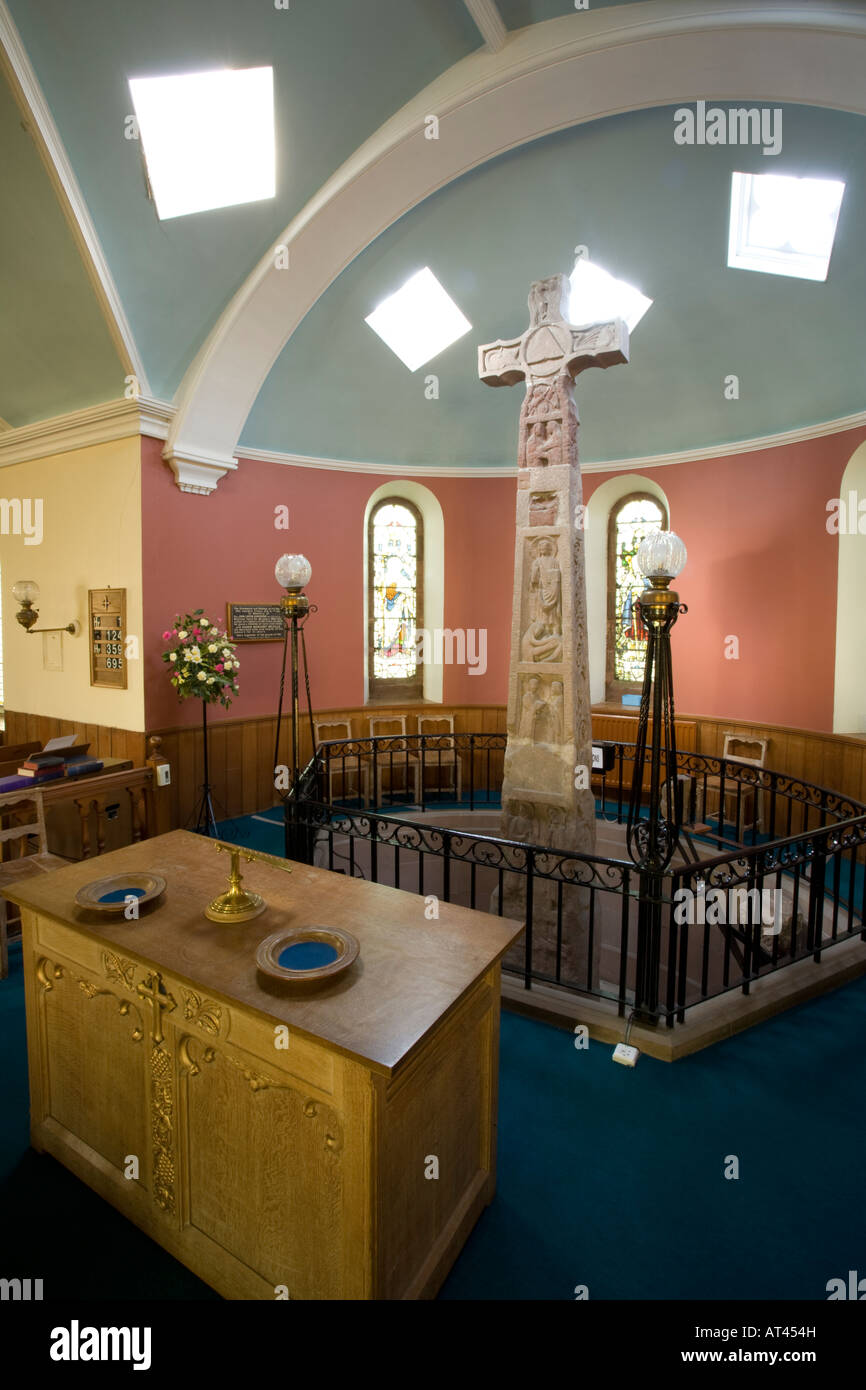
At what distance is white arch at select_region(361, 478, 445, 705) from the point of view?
9.18m

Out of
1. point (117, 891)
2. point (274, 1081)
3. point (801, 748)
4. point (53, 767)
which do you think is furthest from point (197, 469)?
point (801, 748)

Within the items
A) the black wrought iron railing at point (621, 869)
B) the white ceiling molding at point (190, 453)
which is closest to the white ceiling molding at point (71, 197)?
the white ceiling molding at point (190, 453)

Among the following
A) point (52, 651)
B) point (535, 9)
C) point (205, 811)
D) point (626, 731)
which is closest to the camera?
point (535, 9)

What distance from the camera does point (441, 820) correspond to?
7.34 metres

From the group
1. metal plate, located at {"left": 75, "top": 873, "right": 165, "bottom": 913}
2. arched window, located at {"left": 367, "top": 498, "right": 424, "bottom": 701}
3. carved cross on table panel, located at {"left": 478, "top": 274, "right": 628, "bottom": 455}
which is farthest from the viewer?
arched window, located at {"left": 367, "top": 498, "right": 424, "bottom": 701}

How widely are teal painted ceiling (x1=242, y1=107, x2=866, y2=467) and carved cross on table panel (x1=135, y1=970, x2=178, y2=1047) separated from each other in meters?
6.83

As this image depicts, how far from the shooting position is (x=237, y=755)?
7.62m

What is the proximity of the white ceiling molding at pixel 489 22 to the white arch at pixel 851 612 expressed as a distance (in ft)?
16.5

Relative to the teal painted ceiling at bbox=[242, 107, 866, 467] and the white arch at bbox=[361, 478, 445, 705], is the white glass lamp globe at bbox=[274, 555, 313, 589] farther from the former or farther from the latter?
the white arch at bbox=[361, 478, 445, 705]

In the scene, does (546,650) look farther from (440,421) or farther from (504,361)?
(440,421)

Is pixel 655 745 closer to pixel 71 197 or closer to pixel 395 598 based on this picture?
pixel 71 197

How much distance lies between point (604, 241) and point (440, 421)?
2.79m

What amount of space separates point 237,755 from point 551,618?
4.45 metres

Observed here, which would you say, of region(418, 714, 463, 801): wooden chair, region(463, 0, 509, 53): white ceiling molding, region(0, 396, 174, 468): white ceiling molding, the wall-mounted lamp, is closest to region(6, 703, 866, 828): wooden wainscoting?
region(418, 714, 463, 801): wooden chair
